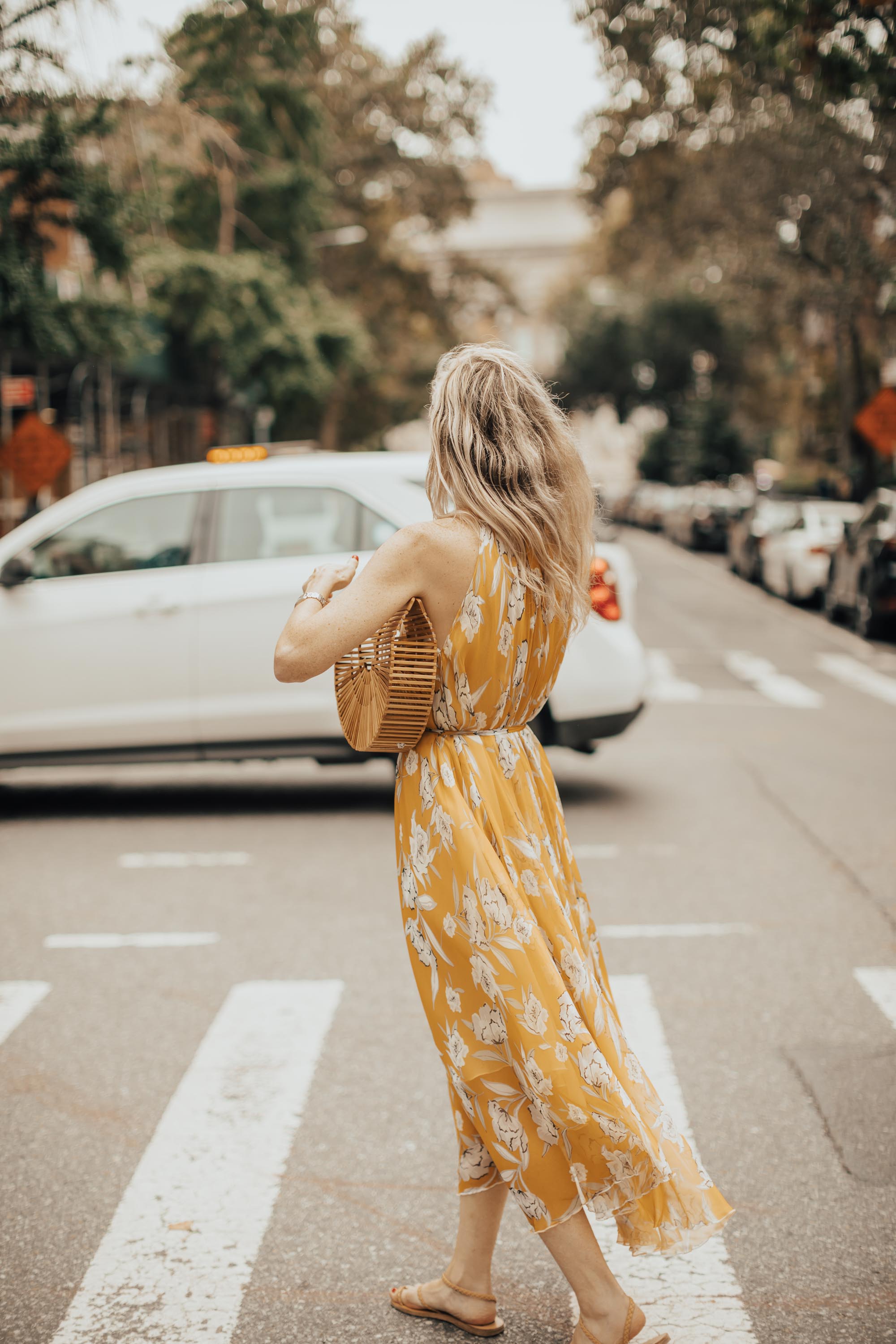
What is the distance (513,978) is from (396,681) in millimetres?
602

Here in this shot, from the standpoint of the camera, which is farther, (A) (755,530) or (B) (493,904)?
(A) (755,530)

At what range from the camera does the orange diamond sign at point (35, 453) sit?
17922mm

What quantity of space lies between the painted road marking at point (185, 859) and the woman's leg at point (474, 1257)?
399cm

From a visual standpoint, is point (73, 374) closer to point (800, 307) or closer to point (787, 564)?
point (787, 564)

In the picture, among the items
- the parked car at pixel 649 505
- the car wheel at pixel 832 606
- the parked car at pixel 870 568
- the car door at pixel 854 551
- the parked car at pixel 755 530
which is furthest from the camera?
the parked car at pixel 649 505

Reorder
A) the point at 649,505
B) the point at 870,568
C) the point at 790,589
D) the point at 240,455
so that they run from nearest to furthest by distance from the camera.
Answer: the point at 240,455, the point at 870,568, the point at 790,589, the point at 649,505

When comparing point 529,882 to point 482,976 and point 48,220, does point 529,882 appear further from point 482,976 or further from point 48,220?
point 48,220

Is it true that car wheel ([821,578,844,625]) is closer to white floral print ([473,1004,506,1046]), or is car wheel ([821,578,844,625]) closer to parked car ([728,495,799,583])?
parked car ([728,495,799,583])

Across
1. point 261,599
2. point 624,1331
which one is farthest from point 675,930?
point 624,1331

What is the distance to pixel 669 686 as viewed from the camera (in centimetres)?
1353

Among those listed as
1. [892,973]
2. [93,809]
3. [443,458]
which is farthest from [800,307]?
[443,458]

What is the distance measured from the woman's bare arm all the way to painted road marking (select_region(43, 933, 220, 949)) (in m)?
3.15

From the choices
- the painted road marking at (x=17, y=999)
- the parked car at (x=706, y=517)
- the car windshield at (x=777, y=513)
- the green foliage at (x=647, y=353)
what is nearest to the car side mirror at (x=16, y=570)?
the painted road marking at (x=17, y=999)

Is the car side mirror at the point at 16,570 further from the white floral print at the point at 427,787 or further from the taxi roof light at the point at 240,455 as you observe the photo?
the white floral print at the point at 427,787
